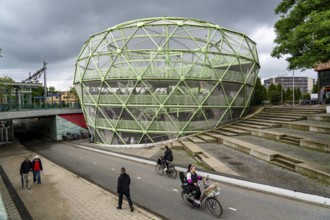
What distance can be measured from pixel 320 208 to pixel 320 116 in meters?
15.1

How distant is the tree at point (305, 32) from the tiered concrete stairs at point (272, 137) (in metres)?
4.91

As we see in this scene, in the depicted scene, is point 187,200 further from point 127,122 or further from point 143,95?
point 127,122

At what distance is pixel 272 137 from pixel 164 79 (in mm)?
10619

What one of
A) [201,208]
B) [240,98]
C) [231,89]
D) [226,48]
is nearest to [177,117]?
[231,89]

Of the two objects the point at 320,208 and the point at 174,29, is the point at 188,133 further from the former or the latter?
the point at 320,208

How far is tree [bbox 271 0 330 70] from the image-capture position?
9.78 meters

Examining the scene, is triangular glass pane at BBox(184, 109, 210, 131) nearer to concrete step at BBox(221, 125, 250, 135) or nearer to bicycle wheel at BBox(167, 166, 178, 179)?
concrete step at BBox(221, 125, 250, 135)

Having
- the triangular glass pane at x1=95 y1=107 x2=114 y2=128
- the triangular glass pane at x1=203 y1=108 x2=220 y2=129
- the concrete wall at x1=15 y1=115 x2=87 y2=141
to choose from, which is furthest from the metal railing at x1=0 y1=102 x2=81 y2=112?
the triangular glass pane at x1=203 y1=108 x2=220 y2=129

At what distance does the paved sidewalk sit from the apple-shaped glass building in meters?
10.4

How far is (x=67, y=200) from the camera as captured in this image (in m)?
10.5

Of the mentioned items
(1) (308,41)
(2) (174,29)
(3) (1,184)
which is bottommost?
(3) (1,184)

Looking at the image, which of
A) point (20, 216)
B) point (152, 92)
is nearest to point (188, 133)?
point (152, 92)

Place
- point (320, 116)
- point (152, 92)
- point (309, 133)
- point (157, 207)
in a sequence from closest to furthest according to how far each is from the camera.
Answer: point (157, 207) < point (309, 133) < point (320, 116) < point (152, 92)

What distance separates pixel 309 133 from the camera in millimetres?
17609
